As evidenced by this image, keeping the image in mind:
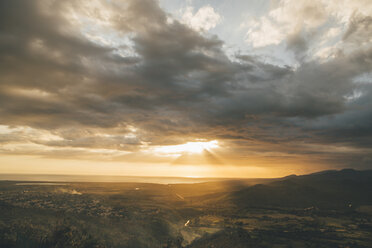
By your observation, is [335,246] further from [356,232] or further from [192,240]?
[192,240]

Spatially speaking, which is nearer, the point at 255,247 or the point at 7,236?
the point at 7,236

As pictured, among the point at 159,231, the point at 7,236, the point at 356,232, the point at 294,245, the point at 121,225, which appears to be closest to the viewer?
the point at 7,236

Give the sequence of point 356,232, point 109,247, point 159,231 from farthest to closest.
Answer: point 356,232 → point 159,231 → point 109,247

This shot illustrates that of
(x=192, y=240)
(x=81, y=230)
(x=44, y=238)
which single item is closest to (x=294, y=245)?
(x=192, y=240)

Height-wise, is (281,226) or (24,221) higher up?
(24,221)

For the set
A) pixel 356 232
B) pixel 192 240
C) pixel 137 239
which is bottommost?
A: pixel 356 232

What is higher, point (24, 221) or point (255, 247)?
point (24, 221)

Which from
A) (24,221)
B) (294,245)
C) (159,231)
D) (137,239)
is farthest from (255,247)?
(24,221)

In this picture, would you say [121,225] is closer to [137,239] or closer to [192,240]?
[137,239]

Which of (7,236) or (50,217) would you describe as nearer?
(7,236)
